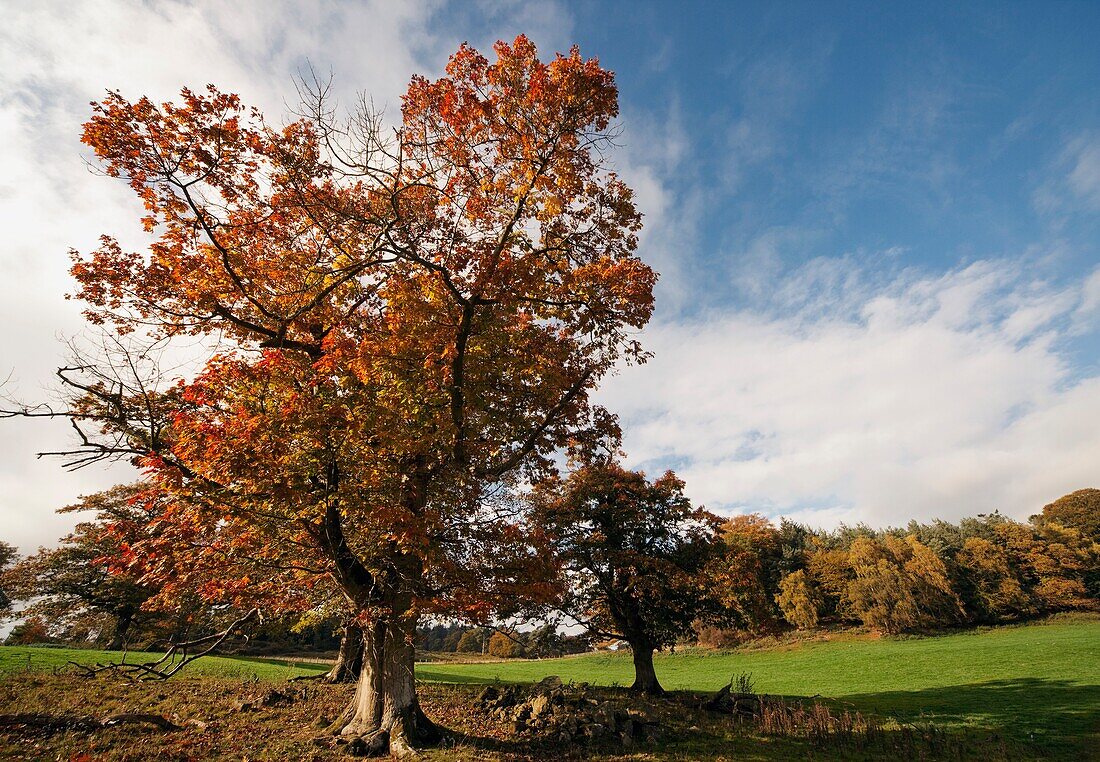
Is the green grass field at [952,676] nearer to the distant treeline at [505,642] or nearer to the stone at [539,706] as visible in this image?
the distant treeline at [505,642]

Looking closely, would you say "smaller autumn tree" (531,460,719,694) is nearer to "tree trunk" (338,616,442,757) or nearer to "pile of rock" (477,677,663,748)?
"pile of rock" (477,677,663,748)

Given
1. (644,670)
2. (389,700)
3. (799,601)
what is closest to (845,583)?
(799,601)

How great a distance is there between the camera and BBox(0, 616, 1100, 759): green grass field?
621 inches

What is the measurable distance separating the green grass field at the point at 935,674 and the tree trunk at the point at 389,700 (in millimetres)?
13748

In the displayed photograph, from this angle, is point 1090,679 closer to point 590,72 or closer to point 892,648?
point 892,648

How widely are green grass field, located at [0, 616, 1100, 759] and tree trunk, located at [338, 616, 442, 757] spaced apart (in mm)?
13748

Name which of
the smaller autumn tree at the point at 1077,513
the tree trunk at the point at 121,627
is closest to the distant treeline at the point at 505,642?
the tree trunk at the point at 121,627

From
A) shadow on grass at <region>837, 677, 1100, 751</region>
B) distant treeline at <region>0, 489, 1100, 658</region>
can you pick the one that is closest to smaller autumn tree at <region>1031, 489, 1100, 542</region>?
distant treeline at <region>0, 489, 1100, 658</region>

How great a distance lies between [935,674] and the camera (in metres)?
28.1

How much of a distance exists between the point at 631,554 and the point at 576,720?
26.0ft

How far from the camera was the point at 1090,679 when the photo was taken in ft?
72.1

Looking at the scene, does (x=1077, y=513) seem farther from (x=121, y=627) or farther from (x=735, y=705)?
(x=121, y=627)

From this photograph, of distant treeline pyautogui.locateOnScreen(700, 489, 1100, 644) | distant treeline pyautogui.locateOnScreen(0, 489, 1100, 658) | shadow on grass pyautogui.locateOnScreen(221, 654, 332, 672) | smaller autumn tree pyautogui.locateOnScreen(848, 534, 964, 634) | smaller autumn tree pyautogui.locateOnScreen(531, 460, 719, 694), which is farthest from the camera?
distant treeline pyautogui.locateOnScreen(700, 489, 1100, 644)

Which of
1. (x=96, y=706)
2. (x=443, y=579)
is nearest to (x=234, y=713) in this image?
(x=96, y=706)
